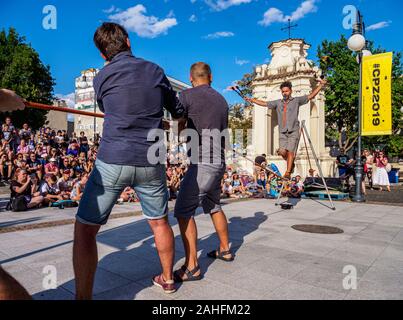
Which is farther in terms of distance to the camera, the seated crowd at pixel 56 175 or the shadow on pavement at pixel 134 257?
the seated crowd at pixel 56 175

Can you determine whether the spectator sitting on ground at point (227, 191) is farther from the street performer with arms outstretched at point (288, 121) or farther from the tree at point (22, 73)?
the tree at point (22, 73)

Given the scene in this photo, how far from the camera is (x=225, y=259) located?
3.58 meters

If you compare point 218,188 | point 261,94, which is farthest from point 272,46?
point 218,188

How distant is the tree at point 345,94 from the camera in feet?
92.2

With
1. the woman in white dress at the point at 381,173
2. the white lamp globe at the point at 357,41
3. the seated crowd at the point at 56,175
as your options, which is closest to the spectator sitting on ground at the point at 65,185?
the seated crowd at the point at 56,175

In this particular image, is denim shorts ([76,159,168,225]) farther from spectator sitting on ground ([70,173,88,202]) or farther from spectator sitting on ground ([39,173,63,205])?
spectator sitting on ground ([39,173,63,205])

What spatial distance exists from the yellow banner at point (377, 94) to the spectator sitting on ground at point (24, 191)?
37.1 ft

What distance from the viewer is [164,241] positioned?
258 centimetres

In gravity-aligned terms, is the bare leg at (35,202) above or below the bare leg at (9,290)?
below

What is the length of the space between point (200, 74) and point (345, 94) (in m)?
28.5

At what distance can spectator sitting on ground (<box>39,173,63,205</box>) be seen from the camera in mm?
8891

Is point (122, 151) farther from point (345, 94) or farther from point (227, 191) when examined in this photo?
point (345, 94)

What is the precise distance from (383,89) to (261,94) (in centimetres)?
868

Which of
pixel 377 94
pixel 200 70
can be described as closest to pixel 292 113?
pixel 200 70
